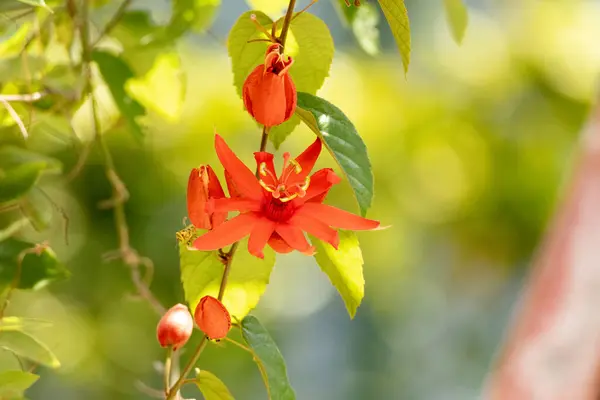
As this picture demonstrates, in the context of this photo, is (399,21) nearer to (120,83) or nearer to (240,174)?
(240,174)

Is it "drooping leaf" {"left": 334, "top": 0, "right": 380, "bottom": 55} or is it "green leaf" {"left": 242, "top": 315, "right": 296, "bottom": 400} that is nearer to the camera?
"green leaf" {"left": 242, "top": 315, "right": 296, "bottom": 400}

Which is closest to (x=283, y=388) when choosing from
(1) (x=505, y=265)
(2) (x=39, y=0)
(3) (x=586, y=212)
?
(2) (x=39, y=0)

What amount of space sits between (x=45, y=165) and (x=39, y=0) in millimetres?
119

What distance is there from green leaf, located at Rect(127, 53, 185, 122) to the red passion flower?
22 centimetres

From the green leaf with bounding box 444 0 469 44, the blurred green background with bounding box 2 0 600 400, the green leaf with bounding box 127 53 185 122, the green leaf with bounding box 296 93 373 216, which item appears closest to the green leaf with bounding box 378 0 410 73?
the green leaf with bounding box 296 93 373 216

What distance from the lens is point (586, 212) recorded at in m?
1.04

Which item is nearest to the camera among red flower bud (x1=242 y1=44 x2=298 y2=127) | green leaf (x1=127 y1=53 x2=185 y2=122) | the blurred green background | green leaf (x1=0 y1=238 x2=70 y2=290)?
red flower bud (x1=242 y1=44 x2=298 y2=127)

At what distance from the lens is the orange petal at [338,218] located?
26cm

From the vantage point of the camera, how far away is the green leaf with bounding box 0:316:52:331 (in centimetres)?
35

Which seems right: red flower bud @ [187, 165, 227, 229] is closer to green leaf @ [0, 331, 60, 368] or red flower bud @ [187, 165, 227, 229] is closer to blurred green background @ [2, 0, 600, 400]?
green leaf @ [0, 331, 60, 368]

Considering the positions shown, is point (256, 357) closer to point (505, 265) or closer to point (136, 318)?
point (136, 318)

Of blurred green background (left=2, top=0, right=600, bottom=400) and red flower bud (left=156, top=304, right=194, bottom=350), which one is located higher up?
red flower bud (left=156, top=304, right=194, bottom=350)

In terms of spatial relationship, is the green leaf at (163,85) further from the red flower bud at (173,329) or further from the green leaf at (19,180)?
the red flower bud at (173,329)

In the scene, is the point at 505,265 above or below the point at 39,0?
below
